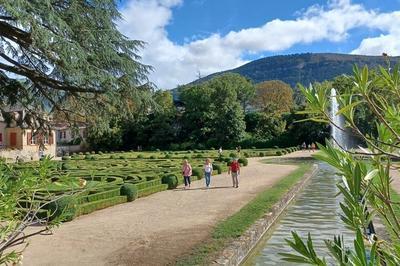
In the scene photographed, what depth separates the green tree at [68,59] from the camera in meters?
6.23

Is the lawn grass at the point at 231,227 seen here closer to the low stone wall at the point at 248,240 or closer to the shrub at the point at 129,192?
the low stone wall at the point at 248,240

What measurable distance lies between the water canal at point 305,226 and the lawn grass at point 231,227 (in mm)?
484

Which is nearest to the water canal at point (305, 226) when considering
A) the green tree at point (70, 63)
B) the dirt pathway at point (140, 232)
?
the dirt pathway at point (140, 232)

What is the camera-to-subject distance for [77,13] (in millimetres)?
6980

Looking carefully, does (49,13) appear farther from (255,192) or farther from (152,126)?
(152,126)

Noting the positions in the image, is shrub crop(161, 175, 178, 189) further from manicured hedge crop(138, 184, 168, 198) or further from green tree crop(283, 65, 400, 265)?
green tree crop(283, 65, 400, 265)

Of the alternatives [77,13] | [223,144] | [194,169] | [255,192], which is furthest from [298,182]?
[223,144]

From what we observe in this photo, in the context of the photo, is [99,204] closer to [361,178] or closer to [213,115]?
[361,178]

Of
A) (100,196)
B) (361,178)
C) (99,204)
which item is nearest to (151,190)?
(100,196)

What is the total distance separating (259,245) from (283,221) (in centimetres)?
248

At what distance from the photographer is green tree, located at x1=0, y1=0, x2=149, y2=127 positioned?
20.5 ft

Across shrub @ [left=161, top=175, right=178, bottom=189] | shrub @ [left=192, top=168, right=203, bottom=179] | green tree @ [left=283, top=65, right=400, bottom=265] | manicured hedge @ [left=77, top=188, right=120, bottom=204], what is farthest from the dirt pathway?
green tree @ [left=283, top=65, right=400, bottom=265]

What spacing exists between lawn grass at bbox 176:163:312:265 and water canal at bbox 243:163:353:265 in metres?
0.48

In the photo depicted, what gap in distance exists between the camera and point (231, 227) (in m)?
9.45
